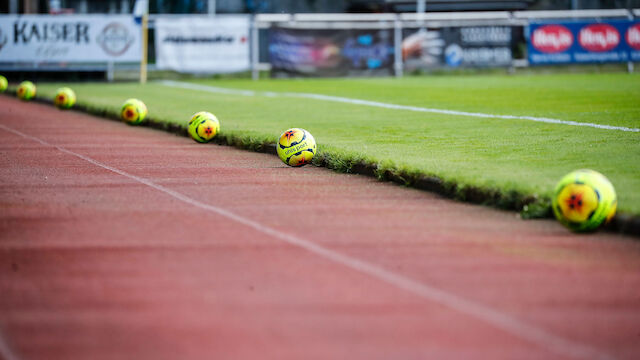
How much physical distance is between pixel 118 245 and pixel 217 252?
81cm

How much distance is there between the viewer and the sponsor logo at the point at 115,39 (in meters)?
33.4

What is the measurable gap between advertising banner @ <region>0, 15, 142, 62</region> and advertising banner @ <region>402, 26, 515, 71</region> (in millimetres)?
9462

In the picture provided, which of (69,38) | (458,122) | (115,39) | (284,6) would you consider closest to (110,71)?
(115,39)

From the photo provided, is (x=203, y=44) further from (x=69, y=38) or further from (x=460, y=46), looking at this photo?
(x=460, y=46)

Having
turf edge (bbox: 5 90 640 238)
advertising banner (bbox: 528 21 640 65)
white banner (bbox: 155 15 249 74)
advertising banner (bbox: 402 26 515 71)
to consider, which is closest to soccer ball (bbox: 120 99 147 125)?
turf edge (bbox: 5 90 640 238)

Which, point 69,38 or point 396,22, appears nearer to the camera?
point 69,38

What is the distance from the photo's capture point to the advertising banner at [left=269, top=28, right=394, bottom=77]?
3447cm

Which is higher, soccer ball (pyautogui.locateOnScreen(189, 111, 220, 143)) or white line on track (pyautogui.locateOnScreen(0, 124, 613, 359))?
soccer ball (pyautogui.locateOnScreen(189, 111, 220, 143))

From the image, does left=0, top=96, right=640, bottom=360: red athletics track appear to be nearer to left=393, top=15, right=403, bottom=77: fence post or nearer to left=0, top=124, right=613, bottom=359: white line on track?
left=0, top=124, right=613, bottom=359: white line on track

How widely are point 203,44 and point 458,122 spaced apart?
756 inches

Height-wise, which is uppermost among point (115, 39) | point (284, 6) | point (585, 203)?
point (284, 6)

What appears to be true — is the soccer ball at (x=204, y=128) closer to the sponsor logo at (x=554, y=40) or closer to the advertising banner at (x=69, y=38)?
the advertising banner at (x=69, y=38)

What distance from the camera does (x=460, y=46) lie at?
3494 centimetres

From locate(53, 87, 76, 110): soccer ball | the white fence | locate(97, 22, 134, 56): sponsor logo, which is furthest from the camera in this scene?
the white fence
